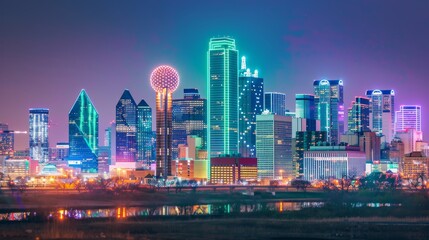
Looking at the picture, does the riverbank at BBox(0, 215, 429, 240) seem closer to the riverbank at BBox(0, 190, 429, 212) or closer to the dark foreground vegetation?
the dark foreground vegetation

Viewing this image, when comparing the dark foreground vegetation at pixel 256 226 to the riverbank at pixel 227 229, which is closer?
the riverbank at pixel 227 229

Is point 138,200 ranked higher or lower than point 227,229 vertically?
lower

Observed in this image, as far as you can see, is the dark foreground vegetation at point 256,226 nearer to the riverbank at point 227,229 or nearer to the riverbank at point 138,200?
the riverbank at point 227,229

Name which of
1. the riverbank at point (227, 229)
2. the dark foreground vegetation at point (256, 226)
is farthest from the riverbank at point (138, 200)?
the riverbank at point (227, 229)

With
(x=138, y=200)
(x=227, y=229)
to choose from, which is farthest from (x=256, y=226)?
(x=138, y=200)

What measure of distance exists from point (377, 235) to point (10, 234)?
36.7m

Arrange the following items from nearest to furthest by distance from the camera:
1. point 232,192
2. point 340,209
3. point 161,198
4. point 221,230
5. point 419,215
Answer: point 221,230, point 419,215, point 340,209, point 161,198, point 232,192

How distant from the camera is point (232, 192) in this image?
192875 mm

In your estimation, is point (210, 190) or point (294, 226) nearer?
point (294, 226)

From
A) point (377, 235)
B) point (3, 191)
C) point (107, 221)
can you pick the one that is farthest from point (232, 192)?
point (377, 235)

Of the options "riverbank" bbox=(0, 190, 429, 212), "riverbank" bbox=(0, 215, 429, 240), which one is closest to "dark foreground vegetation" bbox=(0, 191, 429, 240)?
"riverbank" bbox=(0, 215, 429, 240)

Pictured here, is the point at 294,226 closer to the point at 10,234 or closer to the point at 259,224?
the point at 259,224

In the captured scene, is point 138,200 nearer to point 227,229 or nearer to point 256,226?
point 256,226

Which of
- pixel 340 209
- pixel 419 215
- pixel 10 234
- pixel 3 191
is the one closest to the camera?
pixel 10 234
